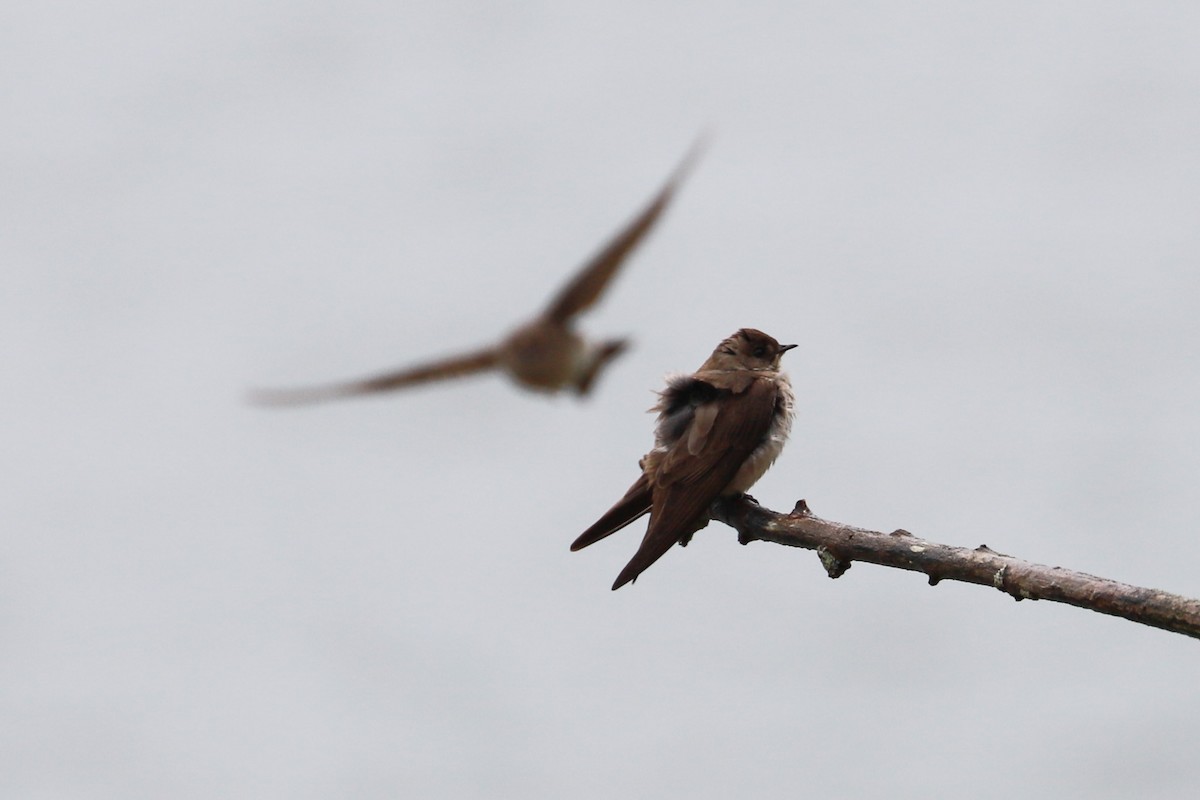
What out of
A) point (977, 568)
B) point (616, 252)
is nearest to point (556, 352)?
point (616, 252)

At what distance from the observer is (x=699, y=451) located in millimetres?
6020

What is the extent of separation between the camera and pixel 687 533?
5.73 metres

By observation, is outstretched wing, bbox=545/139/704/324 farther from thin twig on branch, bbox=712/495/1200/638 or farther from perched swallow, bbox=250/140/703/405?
thin twig on branch, bbox=712/495/1200/638

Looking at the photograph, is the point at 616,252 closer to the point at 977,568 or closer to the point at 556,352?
the point at 556,352

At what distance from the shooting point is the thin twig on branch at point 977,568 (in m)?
3.46

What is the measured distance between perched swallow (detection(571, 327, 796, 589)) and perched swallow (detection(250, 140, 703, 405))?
1.54 ft

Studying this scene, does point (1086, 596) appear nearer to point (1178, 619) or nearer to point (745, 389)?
point (1178, 619)

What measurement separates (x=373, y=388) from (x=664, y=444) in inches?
53.9

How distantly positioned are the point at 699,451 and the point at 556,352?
985mm

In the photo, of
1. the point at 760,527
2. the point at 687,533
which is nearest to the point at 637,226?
the point at 687,533

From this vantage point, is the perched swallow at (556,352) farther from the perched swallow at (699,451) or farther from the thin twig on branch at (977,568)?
the thin twig on branch at (977,568)

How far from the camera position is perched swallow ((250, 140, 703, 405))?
6.64 meters

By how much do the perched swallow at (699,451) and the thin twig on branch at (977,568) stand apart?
2.24 feet

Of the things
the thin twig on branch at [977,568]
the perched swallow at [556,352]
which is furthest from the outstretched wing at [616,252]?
the thin twig on branch at [977,568]
